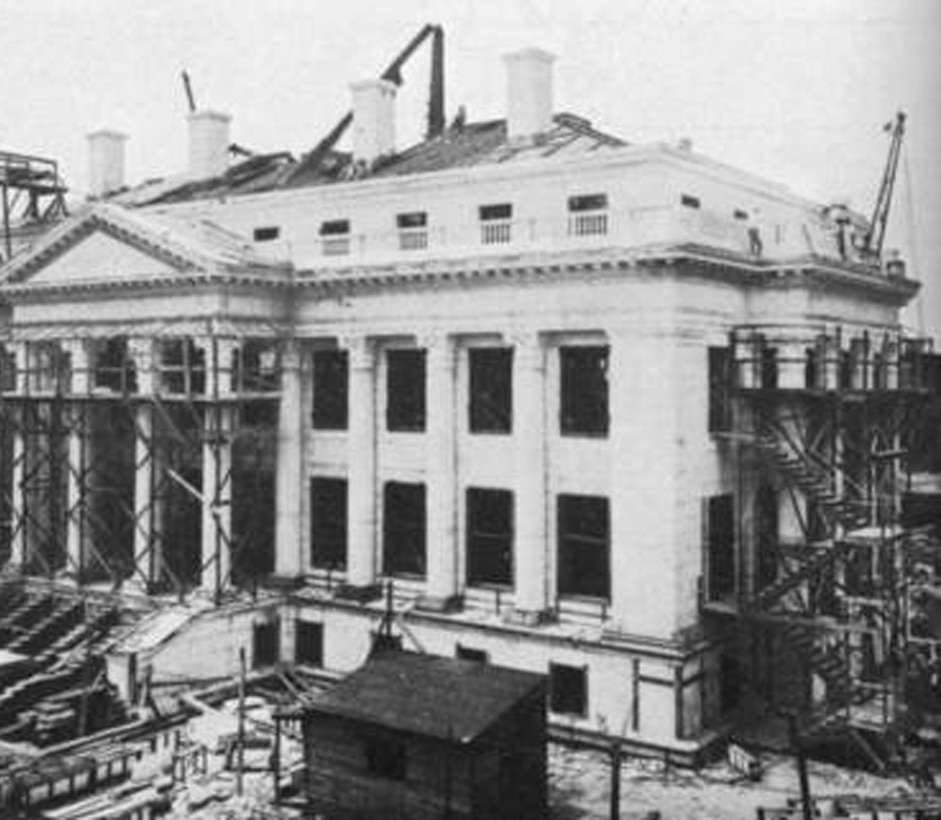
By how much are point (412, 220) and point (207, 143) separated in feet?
43.7

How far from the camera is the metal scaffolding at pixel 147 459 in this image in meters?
34.3

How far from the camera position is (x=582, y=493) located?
1203 inches

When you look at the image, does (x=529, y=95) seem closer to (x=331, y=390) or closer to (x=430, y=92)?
(x=331, y=390)

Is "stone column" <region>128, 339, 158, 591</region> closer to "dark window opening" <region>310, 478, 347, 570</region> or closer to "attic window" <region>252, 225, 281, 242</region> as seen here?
"dark window opening" <region>310, 478, 347, 570</region>

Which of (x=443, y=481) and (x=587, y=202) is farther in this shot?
(x=587, y=202)

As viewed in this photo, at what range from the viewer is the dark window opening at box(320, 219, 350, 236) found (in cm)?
3816

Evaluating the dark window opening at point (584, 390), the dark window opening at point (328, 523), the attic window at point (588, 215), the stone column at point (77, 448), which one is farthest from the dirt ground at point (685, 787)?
the stone column at point (77, 448)

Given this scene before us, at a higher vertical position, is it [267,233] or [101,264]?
[267,233]

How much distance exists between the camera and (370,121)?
4100 cm

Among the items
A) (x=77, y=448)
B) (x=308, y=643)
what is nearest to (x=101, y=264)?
(x=77, y=448)

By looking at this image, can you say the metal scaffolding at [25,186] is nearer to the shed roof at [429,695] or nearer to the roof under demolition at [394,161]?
the roof under demolition at [394,161]

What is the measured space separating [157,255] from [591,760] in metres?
19.5

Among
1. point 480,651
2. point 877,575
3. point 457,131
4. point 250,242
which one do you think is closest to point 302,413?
point 250,242

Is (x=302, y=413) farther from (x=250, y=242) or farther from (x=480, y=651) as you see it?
(x=480, y=651)
